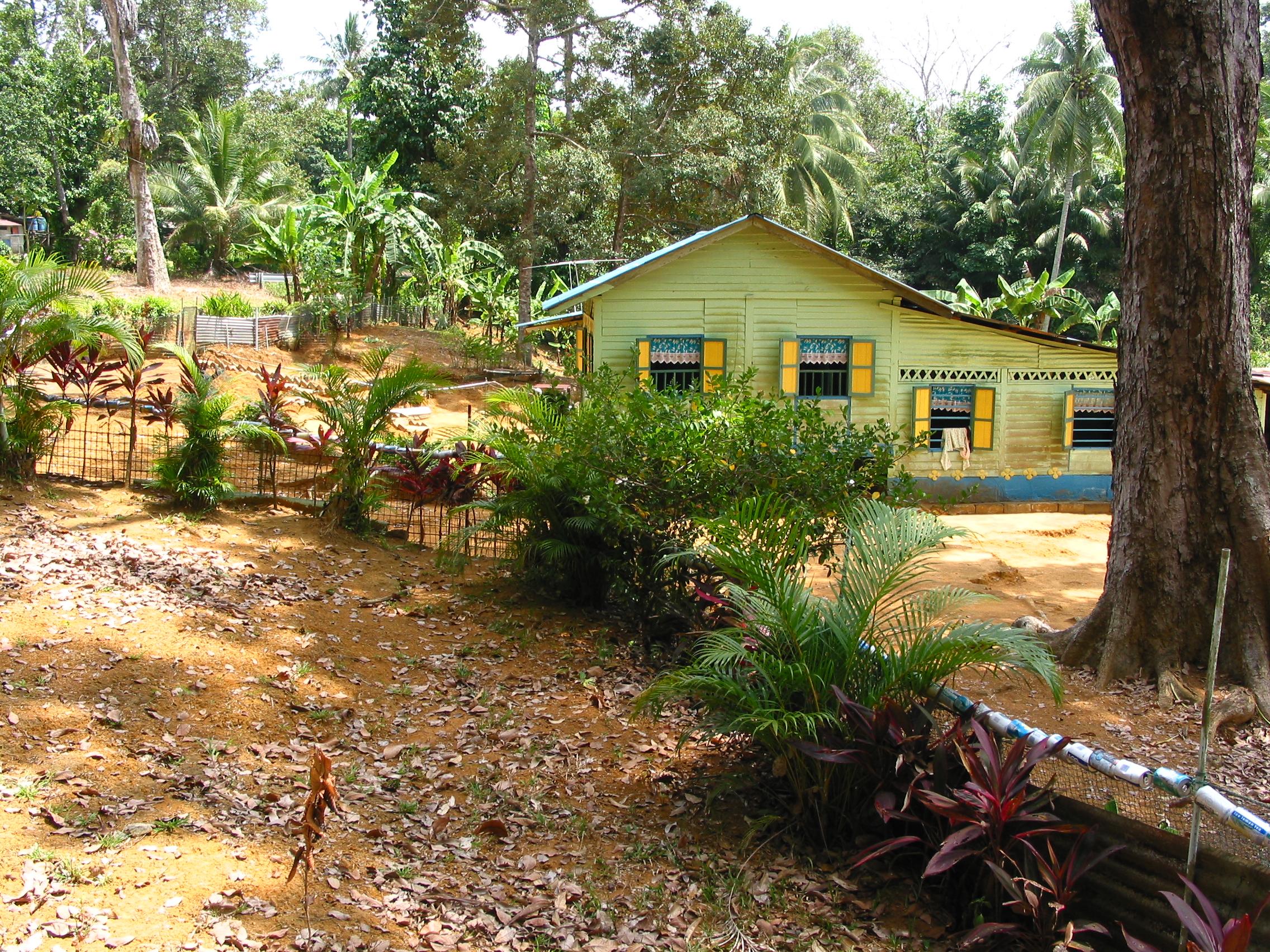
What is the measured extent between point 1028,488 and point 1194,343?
10.2m

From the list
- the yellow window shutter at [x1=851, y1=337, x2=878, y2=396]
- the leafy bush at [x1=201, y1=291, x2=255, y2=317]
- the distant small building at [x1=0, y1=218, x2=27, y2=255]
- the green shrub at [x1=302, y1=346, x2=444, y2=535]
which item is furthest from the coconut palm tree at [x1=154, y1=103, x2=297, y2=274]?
the green shrub at [x1=302, y1=346, x2=444, y2=535]

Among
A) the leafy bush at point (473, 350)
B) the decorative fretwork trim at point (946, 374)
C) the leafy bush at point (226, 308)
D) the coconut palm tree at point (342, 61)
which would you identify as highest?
the coconut palm tree at point (342, 61)

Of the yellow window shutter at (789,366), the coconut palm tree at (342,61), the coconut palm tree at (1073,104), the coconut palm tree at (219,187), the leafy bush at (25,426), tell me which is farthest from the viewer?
the coconut palm tree at (342,61)

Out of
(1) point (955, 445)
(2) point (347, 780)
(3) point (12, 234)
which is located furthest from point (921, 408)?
(3) point (12, 234)

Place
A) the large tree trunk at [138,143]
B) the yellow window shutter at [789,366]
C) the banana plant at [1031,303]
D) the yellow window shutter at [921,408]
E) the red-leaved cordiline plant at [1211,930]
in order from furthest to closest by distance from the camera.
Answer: the large tree trunk at [138,143], the banana plant at [1031,303], the yellow window shutter at [921,408], the yellow window shutter at [789,366], the red-leaved cordiline plant at [1211,930]

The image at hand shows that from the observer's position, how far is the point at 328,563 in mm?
8484

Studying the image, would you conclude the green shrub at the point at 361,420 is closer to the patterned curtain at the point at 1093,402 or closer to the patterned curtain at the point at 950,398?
the patterned curtain at the point at 950,398

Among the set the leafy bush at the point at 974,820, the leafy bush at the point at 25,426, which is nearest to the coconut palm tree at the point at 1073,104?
the leafy bush at the point at 25,426

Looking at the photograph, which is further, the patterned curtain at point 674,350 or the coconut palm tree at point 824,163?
the coconut palm tree at point 824,163

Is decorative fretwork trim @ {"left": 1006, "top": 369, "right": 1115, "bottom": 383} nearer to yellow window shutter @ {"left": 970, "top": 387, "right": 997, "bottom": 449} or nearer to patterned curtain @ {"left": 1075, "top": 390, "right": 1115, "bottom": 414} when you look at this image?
patterned curtain @ {"left": 1075, "top": 390, "right": 1115, "bottom": 414}

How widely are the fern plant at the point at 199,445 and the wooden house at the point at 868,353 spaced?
588cm

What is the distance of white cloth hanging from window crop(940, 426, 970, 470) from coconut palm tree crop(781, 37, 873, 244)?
18.8m

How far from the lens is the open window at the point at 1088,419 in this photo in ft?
52.6

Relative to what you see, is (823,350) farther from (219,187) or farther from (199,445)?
(219,187)
